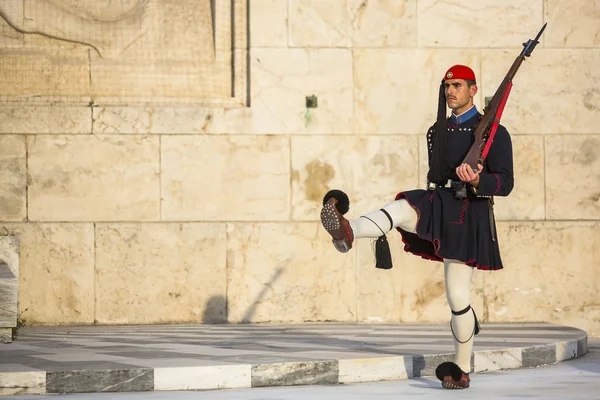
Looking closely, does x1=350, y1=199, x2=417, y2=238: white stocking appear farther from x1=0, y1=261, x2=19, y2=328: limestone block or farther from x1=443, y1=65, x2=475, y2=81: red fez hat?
x1=0, y1=261, x2=19, y2=328: limestone block

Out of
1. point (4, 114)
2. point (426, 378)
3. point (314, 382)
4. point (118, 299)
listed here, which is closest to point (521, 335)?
point (426, 378)

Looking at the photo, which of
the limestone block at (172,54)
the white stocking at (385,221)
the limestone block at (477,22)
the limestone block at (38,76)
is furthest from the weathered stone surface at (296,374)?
the limestone block at (38,76)

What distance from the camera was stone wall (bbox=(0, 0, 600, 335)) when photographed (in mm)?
11195

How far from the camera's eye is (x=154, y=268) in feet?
36.8

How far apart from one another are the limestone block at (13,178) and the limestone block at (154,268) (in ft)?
2.35

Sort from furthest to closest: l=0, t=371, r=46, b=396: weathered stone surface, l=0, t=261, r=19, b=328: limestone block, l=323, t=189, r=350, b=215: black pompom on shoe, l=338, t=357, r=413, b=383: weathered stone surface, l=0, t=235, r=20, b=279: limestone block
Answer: l=0, t=235, r=20, b=279: limestone block < l=0, t=261, r=19, b=328: limestone block < l=338, t=357, r=413, b=383: weathered stone surface < l=0, t=371, r=46, b=396: weathered stone surface < l=323, t=189, r=350, b=215: black pompom on shoe

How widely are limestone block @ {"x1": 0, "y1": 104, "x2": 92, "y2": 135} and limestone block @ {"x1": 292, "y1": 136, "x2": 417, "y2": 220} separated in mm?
1860

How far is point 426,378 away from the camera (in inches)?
307

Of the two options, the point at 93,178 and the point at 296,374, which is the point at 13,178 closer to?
the point at 93,178

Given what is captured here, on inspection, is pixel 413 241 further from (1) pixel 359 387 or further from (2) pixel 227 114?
(2) pixel 227 114

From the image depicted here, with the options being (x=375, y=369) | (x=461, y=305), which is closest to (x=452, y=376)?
(x=461, y=305)

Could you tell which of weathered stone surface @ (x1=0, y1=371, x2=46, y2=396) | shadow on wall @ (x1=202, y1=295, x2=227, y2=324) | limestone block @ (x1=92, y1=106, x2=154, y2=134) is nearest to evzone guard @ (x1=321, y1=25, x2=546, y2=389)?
weathered stone surface @ (x1=0, y1=371, x2=46, y2=396)

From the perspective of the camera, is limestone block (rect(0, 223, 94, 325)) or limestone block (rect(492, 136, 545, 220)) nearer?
limestone block (rect(0, 223, 94, 325))

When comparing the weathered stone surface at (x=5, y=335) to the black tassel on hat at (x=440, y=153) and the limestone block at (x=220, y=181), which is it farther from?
the black tassel on hat at (x=440, y=153)
